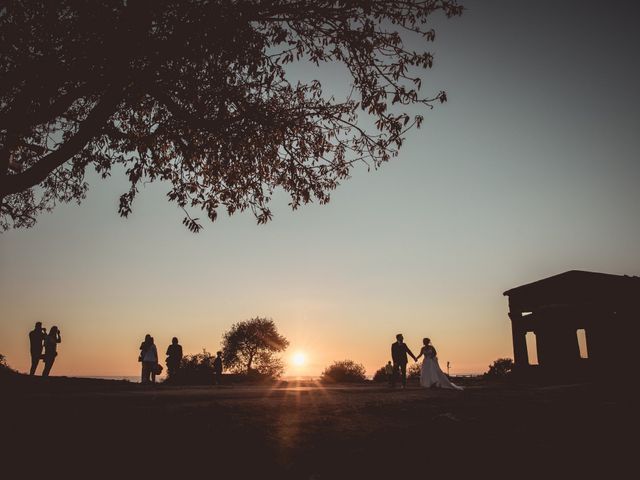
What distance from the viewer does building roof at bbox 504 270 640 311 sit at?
22.1m

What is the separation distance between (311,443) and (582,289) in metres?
23.1

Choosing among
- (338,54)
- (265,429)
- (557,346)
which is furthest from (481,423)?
(557,346)

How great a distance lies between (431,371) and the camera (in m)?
17.6

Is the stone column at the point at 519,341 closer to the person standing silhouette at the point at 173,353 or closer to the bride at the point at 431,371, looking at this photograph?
the bride at the point at 431,371

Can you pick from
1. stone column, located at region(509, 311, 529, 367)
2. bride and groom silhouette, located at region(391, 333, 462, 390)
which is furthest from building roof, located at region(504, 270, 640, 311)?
bride and groom silhouette, located at region(391, 333, 462, 390)

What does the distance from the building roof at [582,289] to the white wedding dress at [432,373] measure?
10.3 meters

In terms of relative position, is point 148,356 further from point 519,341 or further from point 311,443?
point 519,341

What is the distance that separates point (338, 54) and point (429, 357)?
45.7 ft

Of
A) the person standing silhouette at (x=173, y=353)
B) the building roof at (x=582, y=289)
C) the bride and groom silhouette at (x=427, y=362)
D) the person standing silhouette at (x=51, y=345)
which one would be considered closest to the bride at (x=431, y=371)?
the bride and groom silhouette at (x=427, y=362)

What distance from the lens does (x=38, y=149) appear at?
995 cm

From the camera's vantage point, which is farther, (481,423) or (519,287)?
(519,287)

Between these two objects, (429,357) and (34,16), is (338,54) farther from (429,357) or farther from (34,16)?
(429,357)

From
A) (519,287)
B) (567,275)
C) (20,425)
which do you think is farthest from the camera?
(519,287)

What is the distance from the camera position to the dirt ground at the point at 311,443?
14.4 feet
